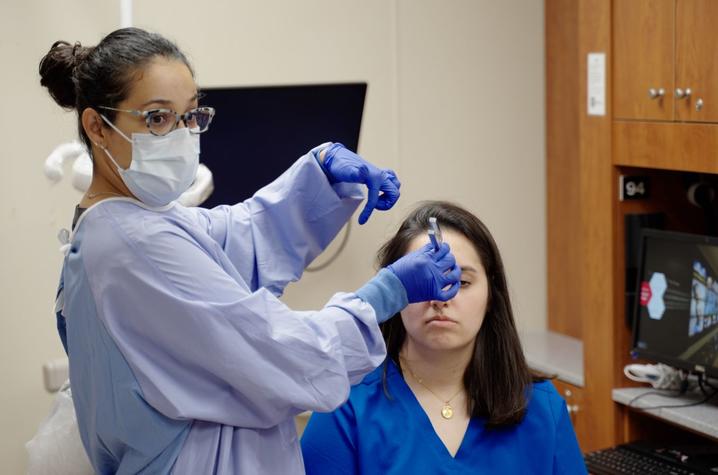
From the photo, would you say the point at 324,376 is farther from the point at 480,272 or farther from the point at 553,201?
the point at 553,201

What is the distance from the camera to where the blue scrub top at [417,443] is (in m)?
1.95

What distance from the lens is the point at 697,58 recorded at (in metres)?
2.48

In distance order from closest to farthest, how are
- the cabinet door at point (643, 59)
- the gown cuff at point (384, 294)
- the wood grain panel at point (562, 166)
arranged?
the gown cuff at point (384, 294), the cabinet door at point (643, 59), the wood grain panel at point (562, 166)

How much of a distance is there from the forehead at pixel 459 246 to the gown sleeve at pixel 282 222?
205 mm

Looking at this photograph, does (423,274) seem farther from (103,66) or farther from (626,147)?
(626,147)

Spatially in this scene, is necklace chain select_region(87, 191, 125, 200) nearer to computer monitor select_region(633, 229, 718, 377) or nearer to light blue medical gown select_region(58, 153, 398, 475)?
light blue medical gown select_region(58, 153, 398, 475)

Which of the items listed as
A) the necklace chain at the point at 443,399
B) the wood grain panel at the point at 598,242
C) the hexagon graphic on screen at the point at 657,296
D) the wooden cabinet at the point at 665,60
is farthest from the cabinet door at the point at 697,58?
the necklace chain at the point at 443,399

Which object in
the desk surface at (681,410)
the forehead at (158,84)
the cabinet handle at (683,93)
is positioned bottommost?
the desk surface at (681,410)

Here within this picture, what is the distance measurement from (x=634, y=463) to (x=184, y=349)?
1.50 metres

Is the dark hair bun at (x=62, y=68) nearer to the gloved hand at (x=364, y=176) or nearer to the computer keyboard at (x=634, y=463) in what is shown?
the gloved hand at (x=364, y=176)

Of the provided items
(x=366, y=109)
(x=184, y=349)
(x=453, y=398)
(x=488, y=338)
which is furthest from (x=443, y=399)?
(x=366, y=109)

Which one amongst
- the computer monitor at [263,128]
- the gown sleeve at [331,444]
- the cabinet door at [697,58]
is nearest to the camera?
the gown sleeve at [331,444]

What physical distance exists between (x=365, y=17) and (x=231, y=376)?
7.06 feet

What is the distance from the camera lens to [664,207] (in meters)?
2.89
